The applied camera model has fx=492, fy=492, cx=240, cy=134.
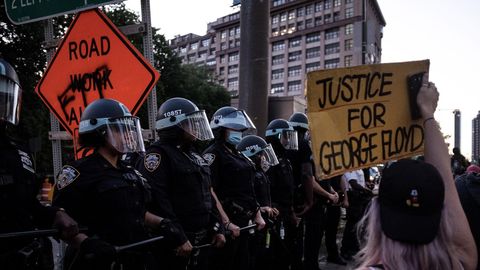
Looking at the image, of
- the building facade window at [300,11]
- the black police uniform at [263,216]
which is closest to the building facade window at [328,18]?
the building facade window at [300,11]

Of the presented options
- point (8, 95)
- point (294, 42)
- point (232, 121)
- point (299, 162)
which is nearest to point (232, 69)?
point (294, 42)

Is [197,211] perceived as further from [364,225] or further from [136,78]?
[364,225]

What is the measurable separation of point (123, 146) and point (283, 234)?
3553mm

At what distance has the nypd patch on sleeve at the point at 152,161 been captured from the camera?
3883 millimetres

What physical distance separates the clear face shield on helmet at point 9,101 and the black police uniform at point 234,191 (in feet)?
7.46

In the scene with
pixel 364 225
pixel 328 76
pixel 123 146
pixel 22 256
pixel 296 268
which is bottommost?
pixel 296 268

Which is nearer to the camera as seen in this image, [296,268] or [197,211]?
[197,211]

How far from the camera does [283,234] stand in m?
6.41

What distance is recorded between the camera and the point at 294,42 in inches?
4739

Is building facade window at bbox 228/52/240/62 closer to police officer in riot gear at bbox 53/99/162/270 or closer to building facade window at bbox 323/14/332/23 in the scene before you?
building facade window at bbox 323/14/332/23

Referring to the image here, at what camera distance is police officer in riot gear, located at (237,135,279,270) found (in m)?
5.69

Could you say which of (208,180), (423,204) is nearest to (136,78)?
(208,180)

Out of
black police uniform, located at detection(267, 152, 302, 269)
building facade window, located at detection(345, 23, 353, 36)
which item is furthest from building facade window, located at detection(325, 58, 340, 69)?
black police uniform, located at detection(267, 152, 302, 269)

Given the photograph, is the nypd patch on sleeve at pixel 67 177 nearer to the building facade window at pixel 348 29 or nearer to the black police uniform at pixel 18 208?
the black police uniform at pixel 18 208
